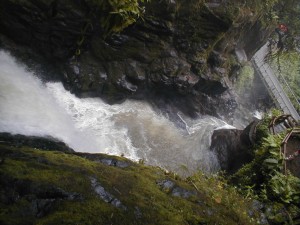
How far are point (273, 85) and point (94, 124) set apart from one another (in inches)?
515

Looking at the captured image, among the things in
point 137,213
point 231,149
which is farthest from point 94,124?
point 137,213

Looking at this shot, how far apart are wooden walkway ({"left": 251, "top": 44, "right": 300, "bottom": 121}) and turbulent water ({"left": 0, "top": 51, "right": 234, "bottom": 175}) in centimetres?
895

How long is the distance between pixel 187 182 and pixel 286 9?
14.7 meters

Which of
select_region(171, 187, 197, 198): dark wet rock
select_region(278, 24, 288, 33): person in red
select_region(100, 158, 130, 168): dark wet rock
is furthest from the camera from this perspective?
select_region(278, 24, 288, 33): person in red

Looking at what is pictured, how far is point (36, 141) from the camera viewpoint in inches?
243

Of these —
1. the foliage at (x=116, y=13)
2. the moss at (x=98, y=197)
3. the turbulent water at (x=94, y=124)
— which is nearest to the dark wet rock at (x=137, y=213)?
the moss at (x=98, y=197)

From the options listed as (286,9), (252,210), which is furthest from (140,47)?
(286,9)

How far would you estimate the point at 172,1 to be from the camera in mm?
8969

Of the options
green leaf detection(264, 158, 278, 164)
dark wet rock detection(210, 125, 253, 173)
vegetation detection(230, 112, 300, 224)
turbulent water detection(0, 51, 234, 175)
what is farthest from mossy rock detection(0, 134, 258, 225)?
dark wet rock detection(210, 125, 253, 173)

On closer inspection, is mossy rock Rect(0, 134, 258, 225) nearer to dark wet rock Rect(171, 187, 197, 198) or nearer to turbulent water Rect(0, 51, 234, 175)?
dark wet rock Rect(171, 187, 197, 198)

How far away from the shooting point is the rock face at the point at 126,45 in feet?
26.5

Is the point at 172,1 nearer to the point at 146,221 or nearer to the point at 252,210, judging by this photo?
the point at 252,210

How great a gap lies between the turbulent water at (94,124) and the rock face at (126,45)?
54 cm

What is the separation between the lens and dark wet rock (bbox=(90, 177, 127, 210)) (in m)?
3.28
